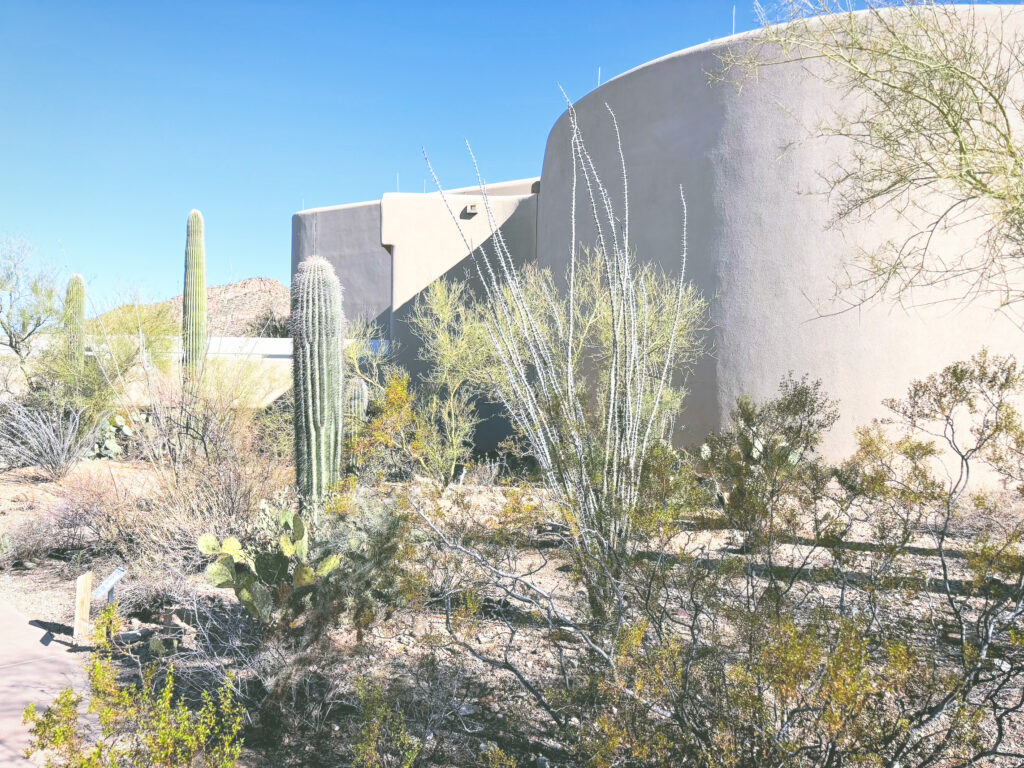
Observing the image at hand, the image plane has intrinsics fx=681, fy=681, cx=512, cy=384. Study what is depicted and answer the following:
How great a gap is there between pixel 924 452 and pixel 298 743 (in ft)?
10.4

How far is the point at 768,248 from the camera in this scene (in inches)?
372

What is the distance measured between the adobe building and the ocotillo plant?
5613mm

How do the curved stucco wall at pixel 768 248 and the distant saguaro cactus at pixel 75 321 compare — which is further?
the distant saguaro cactus at pixel 75 321

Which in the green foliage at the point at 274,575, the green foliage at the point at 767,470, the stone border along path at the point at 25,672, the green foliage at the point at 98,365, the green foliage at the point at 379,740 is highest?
the green foliage at the point at 98,365

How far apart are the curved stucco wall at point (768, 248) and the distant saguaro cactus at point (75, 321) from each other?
9960 millimetres

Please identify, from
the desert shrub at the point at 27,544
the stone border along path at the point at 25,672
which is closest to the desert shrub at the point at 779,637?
the stone border along path at the point at 25,672

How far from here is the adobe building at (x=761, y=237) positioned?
8.91m

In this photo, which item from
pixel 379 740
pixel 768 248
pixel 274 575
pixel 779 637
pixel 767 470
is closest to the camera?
pixel 779 637

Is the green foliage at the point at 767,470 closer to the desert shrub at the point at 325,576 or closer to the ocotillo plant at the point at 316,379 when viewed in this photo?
the desert shrub at the point at 325,576

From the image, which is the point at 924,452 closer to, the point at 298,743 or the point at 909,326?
the point at 298,743

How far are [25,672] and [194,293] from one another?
8671mm

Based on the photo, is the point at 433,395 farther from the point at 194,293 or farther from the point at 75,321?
the point at 75,321

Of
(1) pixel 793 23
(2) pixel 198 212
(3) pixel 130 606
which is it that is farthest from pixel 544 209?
(3) pixel 130 606

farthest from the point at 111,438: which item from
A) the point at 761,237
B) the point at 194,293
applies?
the point at 761,237
